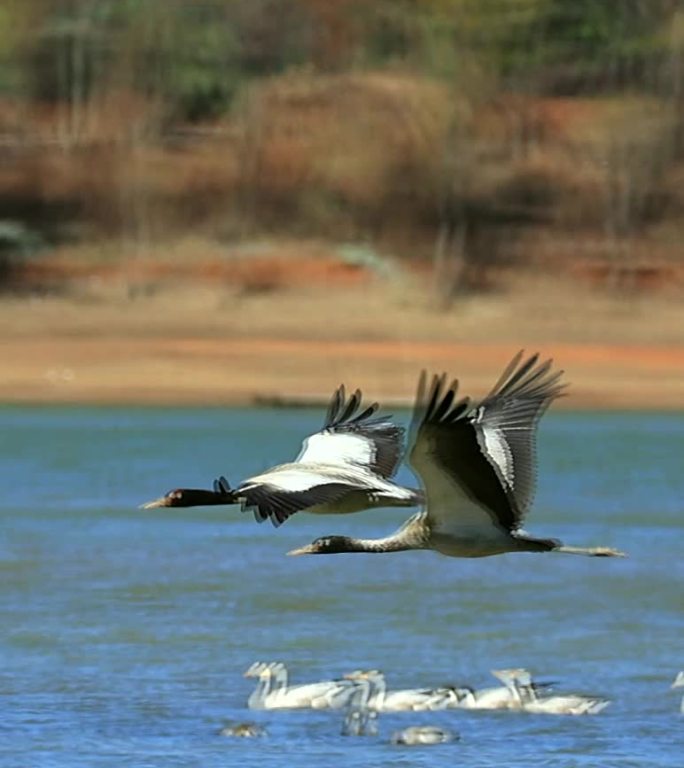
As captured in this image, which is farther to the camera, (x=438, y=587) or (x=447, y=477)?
(x=438, y=587)

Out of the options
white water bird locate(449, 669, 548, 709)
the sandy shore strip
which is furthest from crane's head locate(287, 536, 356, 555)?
the sandy shore strip

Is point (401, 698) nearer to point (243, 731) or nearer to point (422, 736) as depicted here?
point (422, 736)

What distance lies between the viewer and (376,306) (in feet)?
147

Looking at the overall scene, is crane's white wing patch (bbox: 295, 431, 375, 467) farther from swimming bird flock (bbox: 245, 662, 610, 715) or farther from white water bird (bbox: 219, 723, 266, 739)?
white water bird (bbox: 219, 723, 266, 739)

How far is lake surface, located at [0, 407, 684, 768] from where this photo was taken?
13.4 metres

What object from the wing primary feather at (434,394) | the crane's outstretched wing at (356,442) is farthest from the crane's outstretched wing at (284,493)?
the crane's outstretched wing at (356,442)

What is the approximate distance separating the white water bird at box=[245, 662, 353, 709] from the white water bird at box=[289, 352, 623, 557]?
199 cm

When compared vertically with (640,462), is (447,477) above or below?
above

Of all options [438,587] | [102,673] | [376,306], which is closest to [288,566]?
[438,587]

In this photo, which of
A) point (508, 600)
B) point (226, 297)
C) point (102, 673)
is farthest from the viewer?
point (226, 297)

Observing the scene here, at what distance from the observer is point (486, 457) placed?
37.1 feet

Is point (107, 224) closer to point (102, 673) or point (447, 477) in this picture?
point (102, 673)

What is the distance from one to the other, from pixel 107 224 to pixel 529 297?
824 cm

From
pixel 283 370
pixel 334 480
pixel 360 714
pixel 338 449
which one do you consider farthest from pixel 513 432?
pixel 283 370
